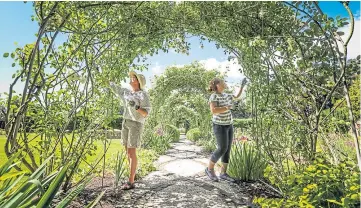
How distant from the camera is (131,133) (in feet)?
12.7

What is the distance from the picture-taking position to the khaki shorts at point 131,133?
12.6 ft

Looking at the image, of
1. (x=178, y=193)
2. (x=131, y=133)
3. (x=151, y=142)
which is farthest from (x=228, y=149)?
(x=151, y=142)

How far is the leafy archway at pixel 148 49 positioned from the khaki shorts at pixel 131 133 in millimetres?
380

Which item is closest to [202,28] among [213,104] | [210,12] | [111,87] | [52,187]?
[210,12]

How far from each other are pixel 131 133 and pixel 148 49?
126cm

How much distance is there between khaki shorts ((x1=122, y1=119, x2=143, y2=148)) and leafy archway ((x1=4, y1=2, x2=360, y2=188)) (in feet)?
1.25

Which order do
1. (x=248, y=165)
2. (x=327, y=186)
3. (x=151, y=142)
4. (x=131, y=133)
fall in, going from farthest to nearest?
(x=151, y=142)
(x=248, y=165)
(x=131, y=133)
(x=327, y=186)

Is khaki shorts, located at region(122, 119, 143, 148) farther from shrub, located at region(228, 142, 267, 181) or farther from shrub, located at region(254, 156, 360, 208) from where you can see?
shrub, located at region(254, 156, 360, 208)

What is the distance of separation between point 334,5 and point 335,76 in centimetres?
56

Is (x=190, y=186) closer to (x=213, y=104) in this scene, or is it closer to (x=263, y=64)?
(x=213, y=104)

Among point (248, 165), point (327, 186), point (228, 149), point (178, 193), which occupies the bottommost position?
point (178, 193)

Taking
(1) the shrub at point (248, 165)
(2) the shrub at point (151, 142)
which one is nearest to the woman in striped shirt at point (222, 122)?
(1) the shrub at point (248, 165)

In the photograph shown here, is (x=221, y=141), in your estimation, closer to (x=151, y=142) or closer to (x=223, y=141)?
(x=223, y=141)

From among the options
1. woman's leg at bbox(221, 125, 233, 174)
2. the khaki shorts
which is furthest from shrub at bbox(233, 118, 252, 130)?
the khaki shorts
